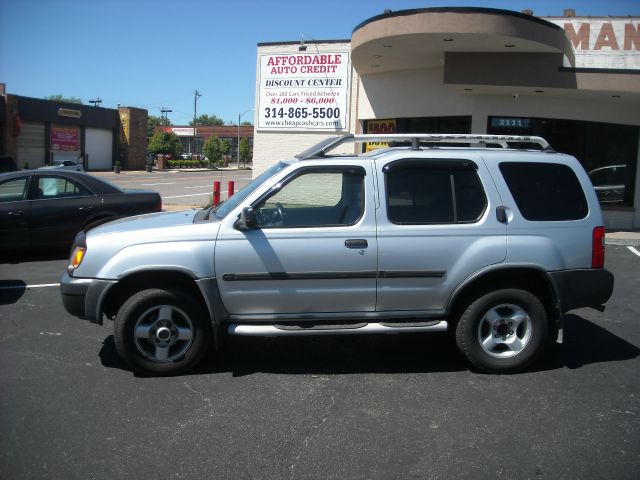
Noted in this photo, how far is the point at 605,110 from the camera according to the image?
14.6m

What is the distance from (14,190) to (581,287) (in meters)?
8.49

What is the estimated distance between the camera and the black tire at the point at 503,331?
5109 millimetres

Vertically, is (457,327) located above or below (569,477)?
above

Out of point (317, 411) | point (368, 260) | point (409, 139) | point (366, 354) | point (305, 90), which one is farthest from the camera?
point (305, 90)

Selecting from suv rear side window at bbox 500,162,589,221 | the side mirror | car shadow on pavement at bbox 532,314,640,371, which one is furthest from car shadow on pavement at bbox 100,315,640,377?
suv rear side window at bbox 500,162,589,221

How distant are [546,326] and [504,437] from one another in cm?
146

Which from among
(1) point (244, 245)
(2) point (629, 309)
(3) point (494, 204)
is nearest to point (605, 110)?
(2) point (629, 309)

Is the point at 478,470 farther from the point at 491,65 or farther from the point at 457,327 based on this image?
the point at 491,65

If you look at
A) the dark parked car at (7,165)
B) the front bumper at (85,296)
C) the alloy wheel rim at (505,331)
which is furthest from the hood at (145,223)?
the dark parked car at (7,165)

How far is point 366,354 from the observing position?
572cm

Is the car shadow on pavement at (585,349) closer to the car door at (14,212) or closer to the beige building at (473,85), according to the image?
the beige building at (473,85)

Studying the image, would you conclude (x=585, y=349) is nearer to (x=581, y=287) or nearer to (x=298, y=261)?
(x=581, y=287)

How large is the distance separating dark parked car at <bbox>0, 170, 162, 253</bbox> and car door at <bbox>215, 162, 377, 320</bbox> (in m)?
5.70

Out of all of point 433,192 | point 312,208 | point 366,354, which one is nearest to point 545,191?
point 433,192
